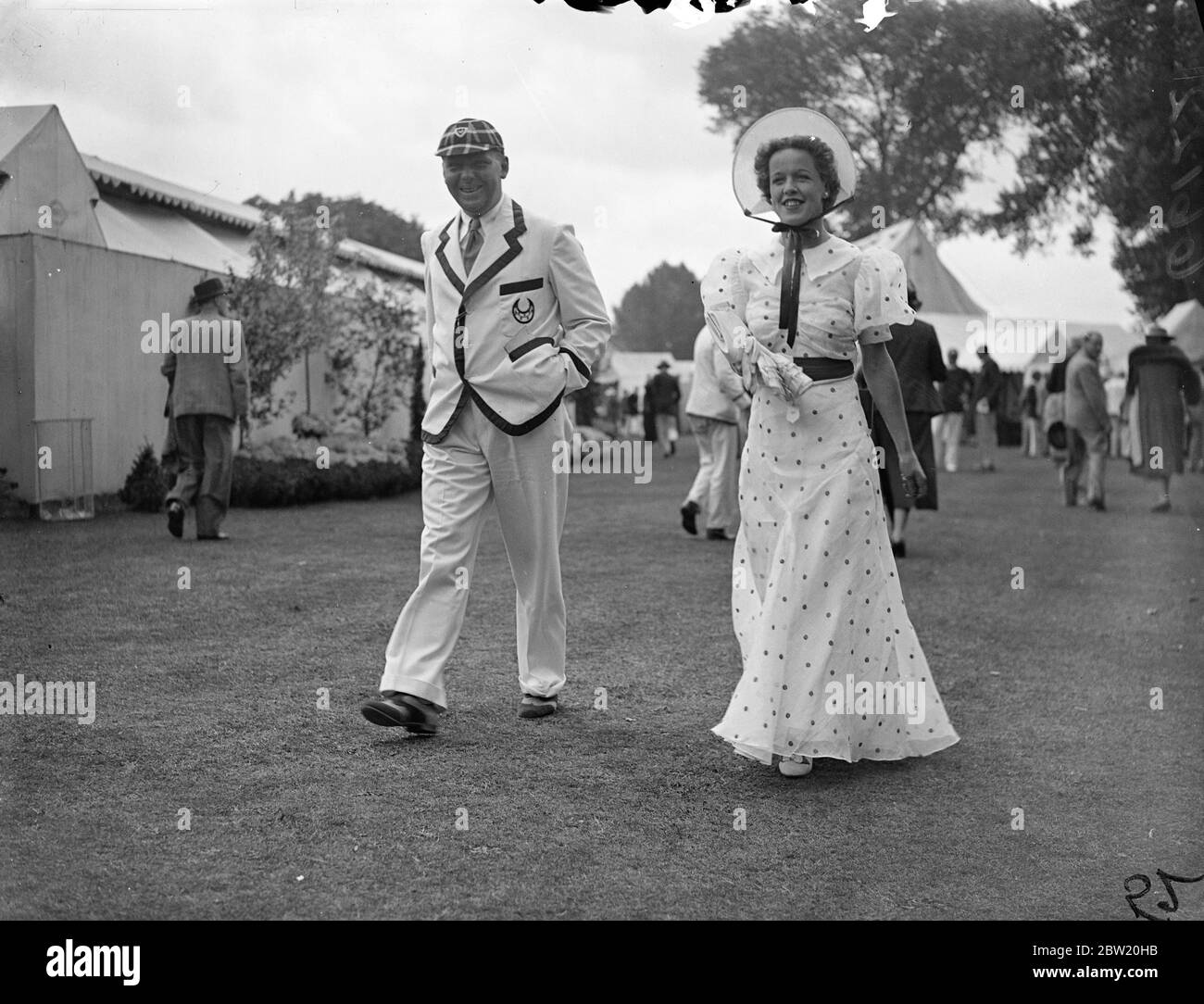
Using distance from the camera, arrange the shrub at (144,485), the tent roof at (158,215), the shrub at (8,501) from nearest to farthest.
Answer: the tent roof at (158,215)
the shrub at (8,501)
the shrub at (144,485)

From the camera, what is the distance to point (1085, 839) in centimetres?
424

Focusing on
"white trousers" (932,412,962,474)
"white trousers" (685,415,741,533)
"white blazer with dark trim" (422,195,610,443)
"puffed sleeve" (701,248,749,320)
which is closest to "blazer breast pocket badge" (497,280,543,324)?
"white blazer with dark trim" (422,195,610,443)

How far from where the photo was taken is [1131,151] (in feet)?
17.9

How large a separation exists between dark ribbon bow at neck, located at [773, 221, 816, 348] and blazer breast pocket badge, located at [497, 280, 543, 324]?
948 millimetres

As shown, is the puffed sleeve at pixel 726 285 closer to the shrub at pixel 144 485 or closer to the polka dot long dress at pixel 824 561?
the polka dot long dress at pixel 824 561

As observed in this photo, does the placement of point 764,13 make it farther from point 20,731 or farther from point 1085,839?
point 20,731

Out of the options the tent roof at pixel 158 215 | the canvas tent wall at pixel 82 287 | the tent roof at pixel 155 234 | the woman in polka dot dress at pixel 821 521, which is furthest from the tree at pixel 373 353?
the woman in polka dot dress at pixel 821 521

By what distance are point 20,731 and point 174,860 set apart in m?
1.62

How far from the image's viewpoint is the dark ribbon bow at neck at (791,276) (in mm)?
4969

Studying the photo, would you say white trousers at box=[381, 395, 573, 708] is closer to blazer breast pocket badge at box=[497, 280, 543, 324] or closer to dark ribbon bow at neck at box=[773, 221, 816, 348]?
blazer breast pocket badge at box=[497, 280, 543, 324]

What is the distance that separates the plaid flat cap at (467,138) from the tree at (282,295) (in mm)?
10551

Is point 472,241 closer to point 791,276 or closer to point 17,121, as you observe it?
point 791,276

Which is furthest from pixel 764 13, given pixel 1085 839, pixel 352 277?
pixel 352 277
